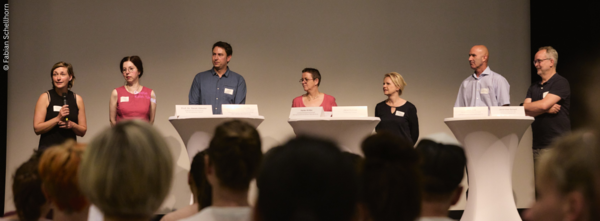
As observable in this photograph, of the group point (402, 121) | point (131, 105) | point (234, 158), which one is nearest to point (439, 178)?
point (234, 158)

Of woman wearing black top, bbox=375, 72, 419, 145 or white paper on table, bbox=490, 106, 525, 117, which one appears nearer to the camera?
white paper on table, bbox=490, 106, 525, 117

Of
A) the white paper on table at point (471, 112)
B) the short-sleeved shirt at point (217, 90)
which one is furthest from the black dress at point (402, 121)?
the short-sleeved shirt at point (217, 90)

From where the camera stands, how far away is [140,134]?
0.92m

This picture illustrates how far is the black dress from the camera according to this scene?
4422mm

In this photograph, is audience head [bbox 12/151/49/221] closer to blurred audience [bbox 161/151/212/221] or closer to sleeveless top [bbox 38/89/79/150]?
blurred audience [bbox 161/151/212/221]

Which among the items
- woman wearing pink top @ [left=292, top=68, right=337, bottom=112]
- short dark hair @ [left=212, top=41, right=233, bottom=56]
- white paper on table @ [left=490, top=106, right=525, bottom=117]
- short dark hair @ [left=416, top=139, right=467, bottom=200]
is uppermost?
short dark hair @ [left=212, top=41, right=233, bottom=56]

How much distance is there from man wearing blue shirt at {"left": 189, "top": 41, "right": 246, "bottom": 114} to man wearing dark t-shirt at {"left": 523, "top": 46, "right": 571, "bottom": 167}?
8.55 feet

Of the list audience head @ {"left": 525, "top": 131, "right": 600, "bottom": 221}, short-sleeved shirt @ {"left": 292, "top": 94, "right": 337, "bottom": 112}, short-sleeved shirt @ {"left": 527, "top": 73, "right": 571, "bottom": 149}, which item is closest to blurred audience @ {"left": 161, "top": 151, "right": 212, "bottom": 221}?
audience head @ {"left": 525, "top": 131, "right": 600, "bottom": 221}

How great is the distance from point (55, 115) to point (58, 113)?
3 centimetres

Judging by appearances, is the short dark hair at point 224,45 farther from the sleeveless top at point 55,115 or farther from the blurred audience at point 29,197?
the blurred audience at point 29,197

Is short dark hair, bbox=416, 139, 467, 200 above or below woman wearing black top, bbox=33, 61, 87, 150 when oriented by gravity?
below

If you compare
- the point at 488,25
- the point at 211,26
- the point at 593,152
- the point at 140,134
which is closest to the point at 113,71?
the point at 211,26

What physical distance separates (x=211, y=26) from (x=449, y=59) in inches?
113

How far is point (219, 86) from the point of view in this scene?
453 cm
